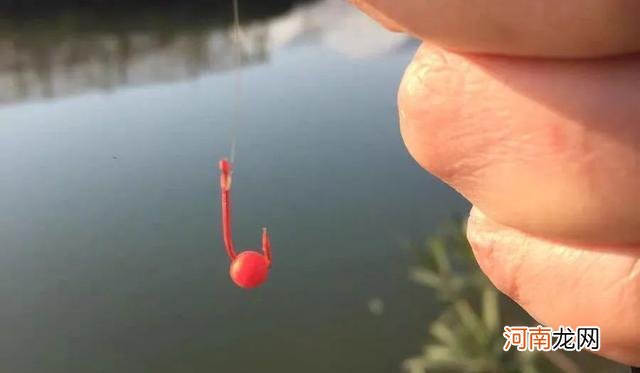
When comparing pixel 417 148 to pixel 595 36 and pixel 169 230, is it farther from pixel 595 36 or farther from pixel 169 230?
pixel 169 230

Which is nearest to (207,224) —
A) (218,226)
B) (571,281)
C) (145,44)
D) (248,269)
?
(218,226)

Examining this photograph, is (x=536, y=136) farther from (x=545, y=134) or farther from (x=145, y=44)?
(x=145, y=44)

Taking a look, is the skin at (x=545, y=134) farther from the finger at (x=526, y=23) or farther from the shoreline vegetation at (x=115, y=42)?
the shoreline vegetation at (x=115, y=42)

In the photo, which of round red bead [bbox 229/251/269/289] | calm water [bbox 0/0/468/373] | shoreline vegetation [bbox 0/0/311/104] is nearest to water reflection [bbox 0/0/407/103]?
shoreline vegetation [bbox 0/0/311/104]

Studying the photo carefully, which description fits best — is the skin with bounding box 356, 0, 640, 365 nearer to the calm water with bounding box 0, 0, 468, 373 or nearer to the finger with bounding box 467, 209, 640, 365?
the finger with bounding box 467, 209, 640, 365

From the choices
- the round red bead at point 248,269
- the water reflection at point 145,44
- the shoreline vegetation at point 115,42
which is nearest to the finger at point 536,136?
the round red bead at point 248,269

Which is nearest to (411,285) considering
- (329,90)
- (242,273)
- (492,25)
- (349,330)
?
(349,330)
